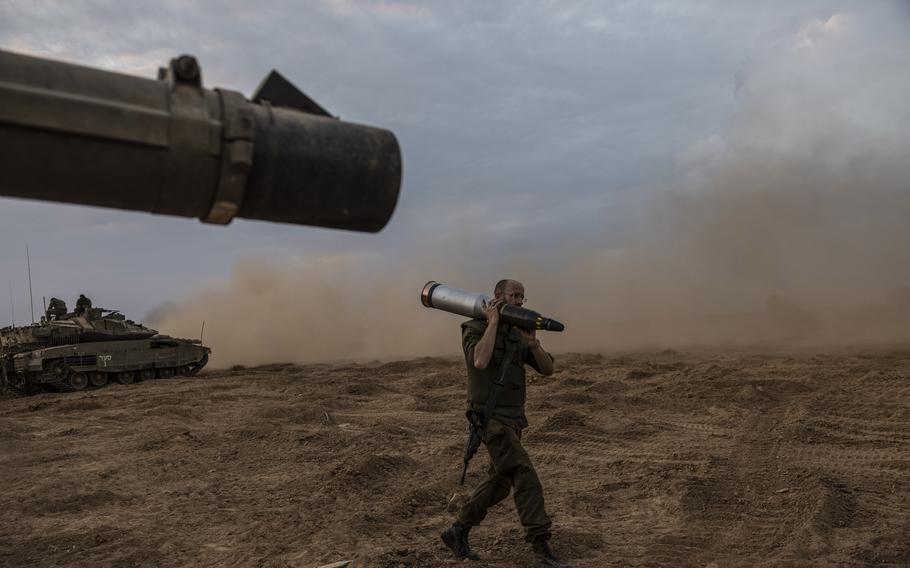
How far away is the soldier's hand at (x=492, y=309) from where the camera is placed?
4.80 m

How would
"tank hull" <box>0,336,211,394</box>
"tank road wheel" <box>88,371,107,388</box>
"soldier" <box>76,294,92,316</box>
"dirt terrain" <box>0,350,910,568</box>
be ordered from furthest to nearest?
"soldier" <box>76,294,92,316</box>, "tank road wheel" <box>88,371,107,388</box>, "tank hull" <box>0,336,211,394</box>, "dirt terrain" <box>0,350,910,568</box>

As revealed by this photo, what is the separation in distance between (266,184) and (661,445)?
7.61m

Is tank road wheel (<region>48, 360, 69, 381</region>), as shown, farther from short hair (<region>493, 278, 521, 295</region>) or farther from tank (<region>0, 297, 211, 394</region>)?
short hair (<region>493, 278, 521, 295</region>)

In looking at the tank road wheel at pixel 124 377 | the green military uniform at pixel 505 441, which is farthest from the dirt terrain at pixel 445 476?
the tank road wheel at pixel 124 377

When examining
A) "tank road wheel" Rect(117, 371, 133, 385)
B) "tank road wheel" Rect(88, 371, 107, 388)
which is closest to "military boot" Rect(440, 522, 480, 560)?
"tank road wheel" Rect(88, 371, 107, 388)

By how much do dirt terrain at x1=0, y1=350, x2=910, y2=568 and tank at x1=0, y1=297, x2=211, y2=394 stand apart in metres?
3.34

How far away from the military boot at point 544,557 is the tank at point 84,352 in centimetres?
1481

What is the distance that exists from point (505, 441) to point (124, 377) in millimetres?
15470

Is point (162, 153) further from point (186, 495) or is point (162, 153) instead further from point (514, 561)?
point (186, 495)

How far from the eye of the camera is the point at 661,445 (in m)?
8.84

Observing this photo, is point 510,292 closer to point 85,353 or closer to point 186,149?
point 186,149

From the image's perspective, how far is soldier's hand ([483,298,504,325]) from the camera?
480 centimetres

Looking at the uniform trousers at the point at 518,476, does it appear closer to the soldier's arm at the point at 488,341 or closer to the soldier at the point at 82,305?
the soldier's arm at the point at 488,341

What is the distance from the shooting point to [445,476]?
7.54 metres
